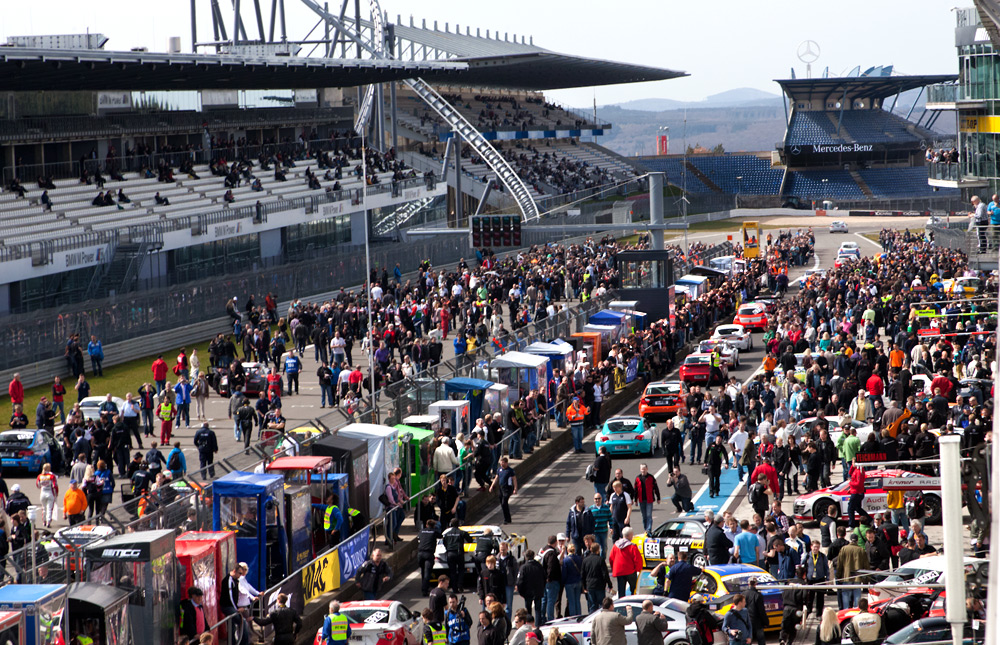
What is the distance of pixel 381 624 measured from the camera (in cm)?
1603

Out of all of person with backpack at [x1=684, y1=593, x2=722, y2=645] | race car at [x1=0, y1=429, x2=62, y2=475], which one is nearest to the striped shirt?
person with backpack at [x1=684, y1=593, x2=722, y2=645]

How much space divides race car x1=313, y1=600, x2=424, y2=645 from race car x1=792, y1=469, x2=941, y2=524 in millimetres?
8127

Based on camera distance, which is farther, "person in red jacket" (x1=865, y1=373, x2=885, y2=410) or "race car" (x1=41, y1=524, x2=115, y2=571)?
"person in red jacket" (x1=865, y1=373, x2=885, y2=410)

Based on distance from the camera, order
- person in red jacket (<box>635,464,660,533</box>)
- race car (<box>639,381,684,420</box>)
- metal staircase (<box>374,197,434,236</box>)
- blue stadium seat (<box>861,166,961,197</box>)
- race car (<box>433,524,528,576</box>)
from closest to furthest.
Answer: race car (<box>433,524,528,576</box>)
person in red jacket (<box>635,464,660,533</box>)
race car (<box>639,381,684,420</box>)
metal staircase (<box>374,197,434,236</box>)
blue stadium seat (<box>861,166,961,197</box>)

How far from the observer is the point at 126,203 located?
169 ft

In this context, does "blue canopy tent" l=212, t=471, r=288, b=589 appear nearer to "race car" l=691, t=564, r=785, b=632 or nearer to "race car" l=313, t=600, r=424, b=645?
"race car" l=313, t=600, r=424, b=645

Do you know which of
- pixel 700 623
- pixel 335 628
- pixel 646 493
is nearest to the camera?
pixel 700 623

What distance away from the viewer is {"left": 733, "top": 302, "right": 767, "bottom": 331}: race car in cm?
4544

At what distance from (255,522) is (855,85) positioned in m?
117

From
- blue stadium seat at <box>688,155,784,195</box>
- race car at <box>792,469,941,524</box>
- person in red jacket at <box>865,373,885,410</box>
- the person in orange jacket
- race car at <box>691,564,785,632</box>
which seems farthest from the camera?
blue stadium seat at <box>688,155,784,195</box>

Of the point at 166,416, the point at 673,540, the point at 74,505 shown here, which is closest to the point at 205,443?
the point at 166,416

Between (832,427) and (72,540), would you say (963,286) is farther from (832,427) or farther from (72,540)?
(72,540)

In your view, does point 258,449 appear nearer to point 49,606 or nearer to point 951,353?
point 49,606

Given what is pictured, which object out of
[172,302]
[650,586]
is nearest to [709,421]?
[650,586]
